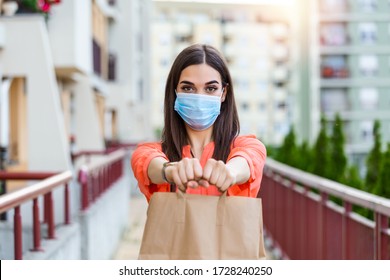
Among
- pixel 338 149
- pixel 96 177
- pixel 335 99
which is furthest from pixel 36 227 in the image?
pixel 335 99

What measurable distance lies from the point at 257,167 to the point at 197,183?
22cm

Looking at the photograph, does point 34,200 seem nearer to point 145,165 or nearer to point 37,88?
point 145,165

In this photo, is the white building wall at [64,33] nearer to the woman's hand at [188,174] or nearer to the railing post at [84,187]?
the railing post at [84,187]

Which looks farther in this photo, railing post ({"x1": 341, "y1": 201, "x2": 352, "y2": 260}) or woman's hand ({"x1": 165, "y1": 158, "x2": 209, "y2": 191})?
railing post ({"x1": 341, "y1": 201, "x2": 352, "y2": 260})

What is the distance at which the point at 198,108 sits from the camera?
1862 mm

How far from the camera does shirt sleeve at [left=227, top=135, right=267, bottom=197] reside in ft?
5.97

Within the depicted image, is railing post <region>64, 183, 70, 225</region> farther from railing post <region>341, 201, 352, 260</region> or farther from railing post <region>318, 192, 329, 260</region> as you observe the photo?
railing post <region>341, 201, 352, 260</region>

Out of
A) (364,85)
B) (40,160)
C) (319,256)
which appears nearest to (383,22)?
(364,85)

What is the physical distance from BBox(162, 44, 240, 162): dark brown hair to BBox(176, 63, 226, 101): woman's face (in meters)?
0.01

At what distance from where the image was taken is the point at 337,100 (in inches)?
1022

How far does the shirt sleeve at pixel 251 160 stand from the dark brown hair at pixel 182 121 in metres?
0.04

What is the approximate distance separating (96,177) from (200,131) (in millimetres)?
5137

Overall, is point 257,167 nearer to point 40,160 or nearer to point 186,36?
point 40,160

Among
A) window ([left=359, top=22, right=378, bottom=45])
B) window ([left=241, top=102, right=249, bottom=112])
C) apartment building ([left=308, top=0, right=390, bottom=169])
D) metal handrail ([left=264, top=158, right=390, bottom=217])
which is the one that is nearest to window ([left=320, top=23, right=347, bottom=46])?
apartment building ([left=308, top=0, right=390, bottom=169])
